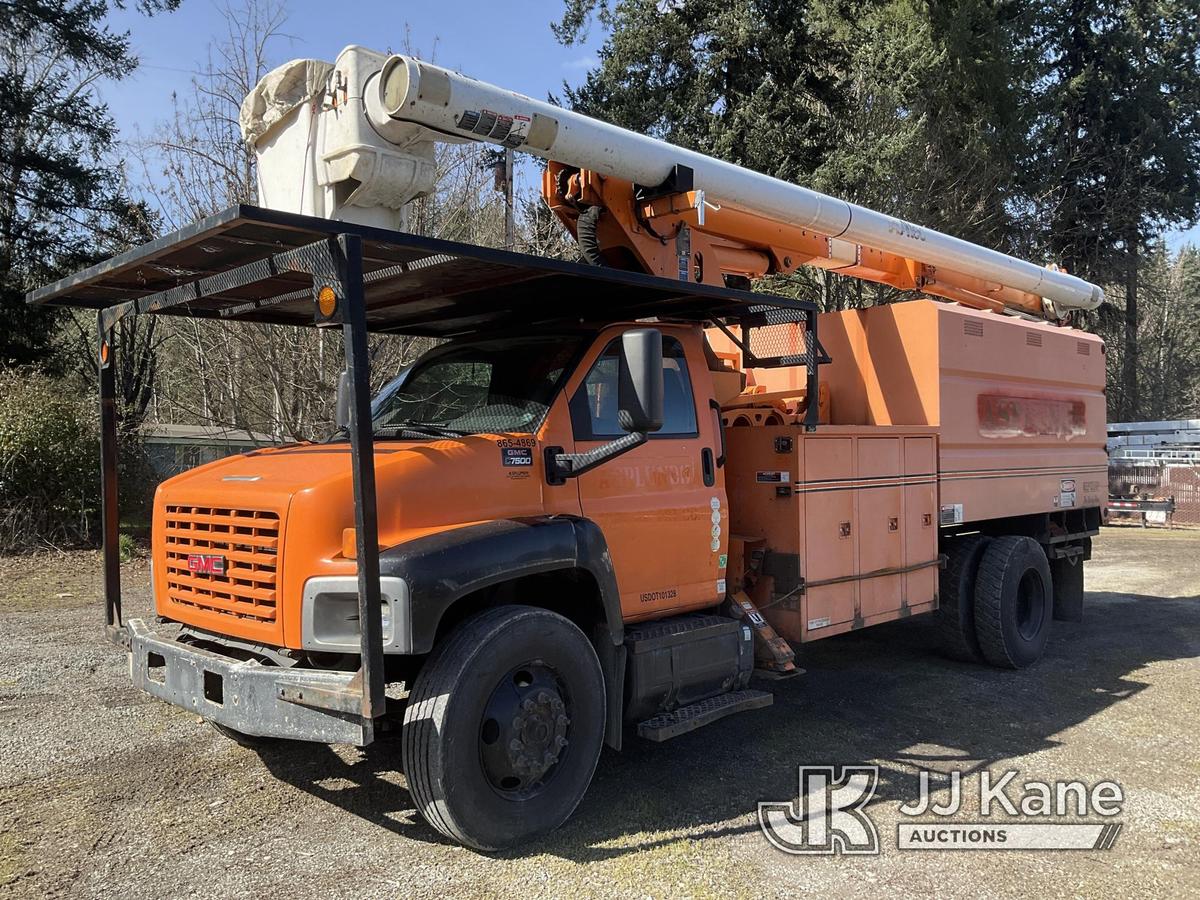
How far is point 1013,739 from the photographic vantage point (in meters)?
5.49

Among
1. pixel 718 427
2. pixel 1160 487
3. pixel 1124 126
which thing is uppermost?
pixel 1124 126

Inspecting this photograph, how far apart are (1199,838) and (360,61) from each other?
5.16 m

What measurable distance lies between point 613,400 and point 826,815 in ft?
7.48

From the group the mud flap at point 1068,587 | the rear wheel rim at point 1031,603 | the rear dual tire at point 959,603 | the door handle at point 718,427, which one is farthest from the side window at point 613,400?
the mud flap at point 1068,587

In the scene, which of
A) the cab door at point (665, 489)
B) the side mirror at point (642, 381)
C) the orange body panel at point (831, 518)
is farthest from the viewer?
the orange body panel at point (831, 518)

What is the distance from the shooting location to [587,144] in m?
5.11

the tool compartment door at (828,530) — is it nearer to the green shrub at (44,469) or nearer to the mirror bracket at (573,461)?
the mirror bracket at (573,461)

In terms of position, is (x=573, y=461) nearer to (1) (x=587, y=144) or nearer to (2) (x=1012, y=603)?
(1) (x=587, y=144)

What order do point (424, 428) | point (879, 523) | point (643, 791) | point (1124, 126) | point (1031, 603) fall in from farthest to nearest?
point (1124, 126) → point (1031, 603) → point (879, 523) → point (424, 428) → point (643, 791)

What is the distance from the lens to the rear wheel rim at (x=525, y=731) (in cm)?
380

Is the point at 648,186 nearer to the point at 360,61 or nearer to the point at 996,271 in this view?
the point at 360,61

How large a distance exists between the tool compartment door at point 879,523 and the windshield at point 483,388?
232cm

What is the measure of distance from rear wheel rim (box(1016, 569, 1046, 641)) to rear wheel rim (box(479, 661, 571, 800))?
5.08 metres

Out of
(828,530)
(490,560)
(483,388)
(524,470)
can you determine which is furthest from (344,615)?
(828,530)
